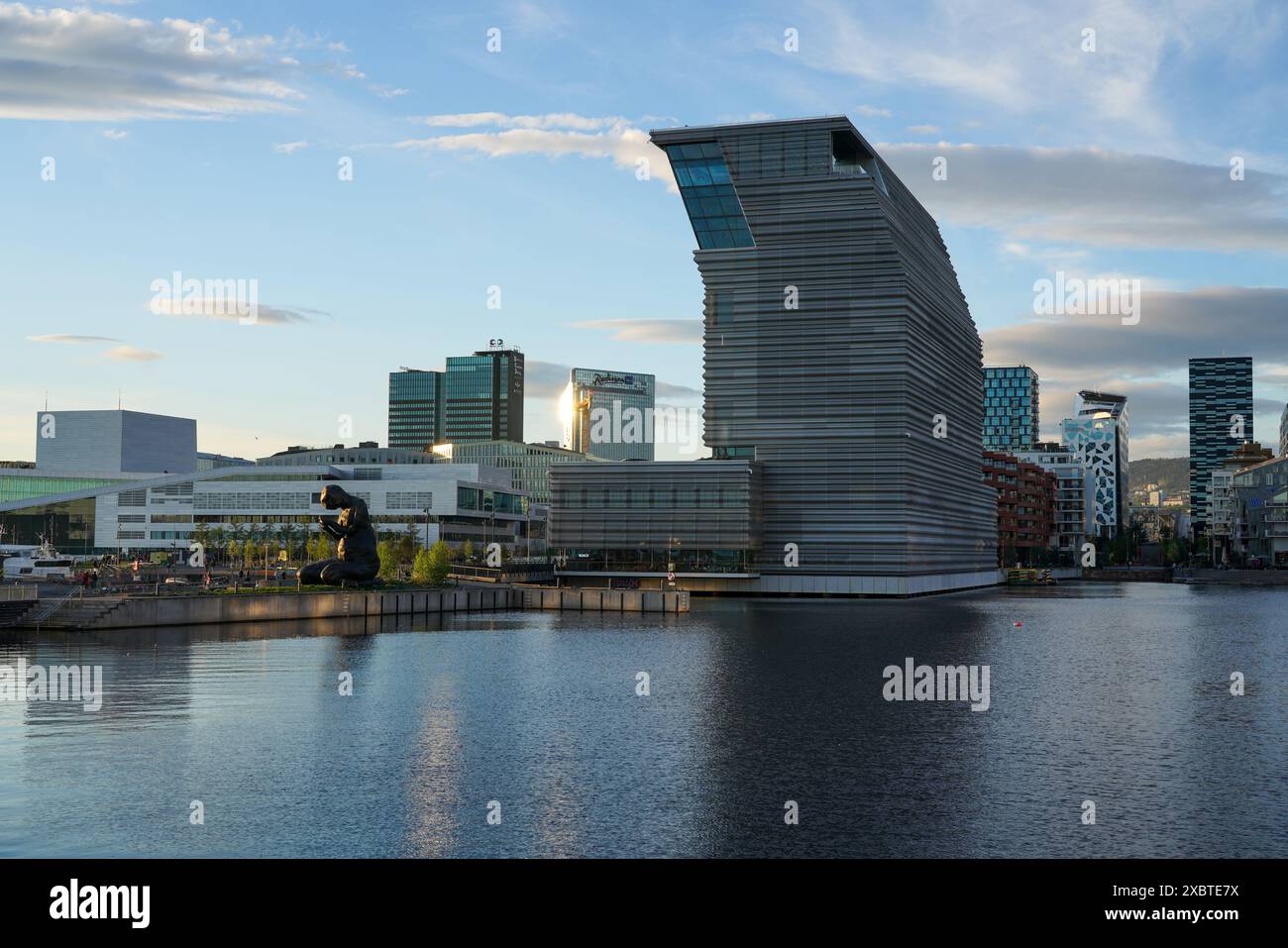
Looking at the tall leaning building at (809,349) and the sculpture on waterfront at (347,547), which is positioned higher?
the tall leaning building at (809,349)

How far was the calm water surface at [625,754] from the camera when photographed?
34.6 meters

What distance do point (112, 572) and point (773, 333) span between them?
283 feet

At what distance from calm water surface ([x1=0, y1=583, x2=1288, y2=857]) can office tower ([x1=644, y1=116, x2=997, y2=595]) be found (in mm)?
78111

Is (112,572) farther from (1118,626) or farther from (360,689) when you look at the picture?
(1118,626)

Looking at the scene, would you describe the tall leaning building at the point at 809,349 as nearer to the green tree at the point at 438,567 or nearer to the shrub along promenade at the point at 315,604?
the shrub along promenade at the point at 315,604

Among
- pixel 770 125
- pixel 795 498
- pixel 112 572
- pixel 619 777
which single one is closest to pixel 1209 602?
pixel 795 498

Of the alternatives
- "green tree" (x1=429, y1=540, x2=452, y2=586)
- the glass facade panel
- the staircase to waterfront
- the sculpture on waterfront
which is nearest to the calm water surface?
the staircase to waterfront

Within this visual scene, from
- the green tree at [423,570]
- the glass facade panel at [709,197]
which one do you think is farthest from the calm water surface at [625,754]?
the glass facade panel at [709,197]

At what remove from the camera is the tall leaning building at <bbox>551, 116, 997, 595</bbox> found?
6422 inches

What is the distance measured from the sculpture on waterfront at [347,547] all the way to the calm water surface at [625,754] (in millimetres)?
26687

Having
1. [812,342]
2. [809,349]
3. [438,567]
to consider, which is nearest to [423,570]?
[438,567]

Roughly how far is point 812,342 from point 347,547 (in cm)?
7355

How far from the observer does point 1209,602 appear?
170 m

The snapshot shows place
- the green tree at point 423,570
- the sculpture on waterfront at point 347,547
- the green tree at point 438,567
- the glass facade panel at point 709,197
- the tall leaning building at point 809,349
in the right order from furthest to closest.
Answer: the glass facade panel at point 709,197 → the tall leaning building at point 809,349 → the green tree at point 423,570 → the green tree at point 438,567 → the sculpture on waterfront at point 347,547
